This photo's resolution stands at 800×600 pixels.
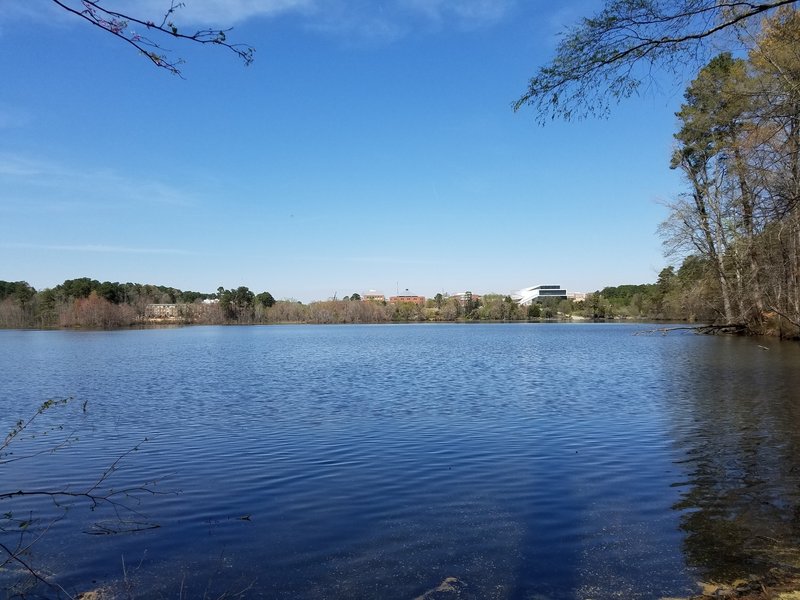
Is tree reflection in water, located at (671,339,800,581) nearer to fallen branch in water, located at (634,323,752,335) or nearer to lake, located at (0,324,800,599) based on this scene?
lake, located at (0,324,800,599)

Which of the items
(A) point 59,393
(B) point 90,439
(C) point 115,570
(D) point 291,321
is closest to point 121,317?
(D) point 291,321

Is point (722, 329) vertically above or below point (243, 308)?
below

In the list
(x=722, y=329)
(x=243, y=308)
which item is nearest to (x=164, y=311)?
(x=243, y=308)

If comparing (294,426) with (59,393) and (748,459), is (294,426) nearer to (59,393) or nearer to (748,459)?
(748,459)

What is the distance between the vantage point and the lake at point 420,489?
5.43 metres

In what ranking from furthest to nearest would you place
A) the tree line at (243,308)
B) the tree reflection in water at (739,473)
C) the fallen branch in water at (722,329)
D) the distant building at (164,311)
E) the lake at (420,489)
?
1. the distant building at (164,311)
2. the tree line at (243,308)
3. the fallen branch in water at (722,329)
4. the tree reflection in water at (739,473)
5. the lake at (420,489)

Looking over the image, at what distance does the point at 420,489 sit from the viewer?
816cm

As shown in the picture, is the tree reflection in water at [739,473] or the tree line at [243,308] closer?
the tree reflection in water at [739,473]

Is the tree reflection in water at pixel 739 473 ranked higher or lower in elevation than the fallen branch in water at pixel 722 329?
lower

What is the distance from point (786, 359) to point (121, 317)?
121402mm

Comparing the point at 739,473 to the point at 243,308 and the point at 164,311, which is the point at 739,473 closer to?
the point at 243,308

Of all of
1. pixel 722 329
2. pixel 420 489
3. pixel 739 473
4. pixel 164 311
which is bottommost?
pixel 420 489

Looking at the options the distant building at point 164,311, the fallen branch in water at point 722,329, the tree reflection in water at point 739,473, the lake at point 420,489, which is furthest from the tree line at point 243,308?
the lake at point 420,489

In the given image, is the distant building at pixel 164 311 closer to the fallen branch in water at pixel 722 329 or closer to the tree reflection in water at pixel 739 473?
the fallen branch in water at pixel 722 329
